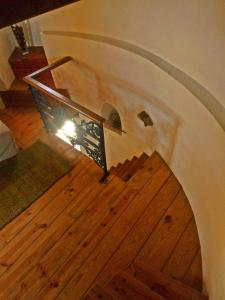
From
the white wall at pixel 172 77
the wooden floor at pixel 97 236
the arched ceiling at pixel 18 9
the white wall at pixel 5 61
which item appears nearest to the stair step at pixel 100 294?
the wooden floor at pixel 97 236

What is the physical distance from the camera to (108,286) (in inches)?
60.7

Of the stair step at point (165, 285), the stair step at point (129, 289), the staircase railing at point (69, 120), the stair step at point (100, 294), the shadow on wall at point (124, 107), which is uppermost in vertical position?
the shadow on wall at point (124, 107)

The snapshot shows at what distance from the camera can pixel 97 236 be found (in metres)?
2.02

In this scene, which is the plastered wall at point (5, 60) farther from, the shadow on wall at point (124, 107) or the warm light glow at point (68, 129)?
Result: the warm light glow at point (68, 129)

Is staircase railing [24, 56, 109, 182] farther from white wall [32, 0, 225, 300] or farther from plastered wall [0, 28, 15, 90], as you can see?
plastered wall [0, 28, 15, 90]

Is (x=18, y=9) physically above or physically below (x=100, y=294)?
above

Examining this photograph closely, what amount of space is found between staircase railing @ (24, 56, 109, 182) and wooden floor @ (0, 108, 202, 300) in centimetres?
35

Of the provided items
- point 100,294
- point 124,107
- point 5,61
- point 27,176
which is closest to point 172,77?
point 124,107

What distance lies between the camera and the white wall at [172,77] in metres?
1.31

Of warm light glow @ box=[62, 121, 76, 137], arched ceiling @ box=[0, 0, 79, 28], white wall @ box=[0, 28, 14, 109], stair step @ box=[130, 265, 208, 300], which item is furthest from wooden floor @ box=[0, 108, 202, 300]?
white wall @ box=[0, 28, 14, 109]

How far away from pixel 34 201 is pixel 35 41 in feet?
10.0

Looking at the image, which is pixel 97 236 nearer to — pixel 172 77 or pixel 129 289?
pixel 129 289

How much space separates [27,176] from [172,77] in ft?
6.58

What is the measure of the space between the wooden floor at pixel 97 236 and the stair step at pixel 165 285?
0.08 meters
